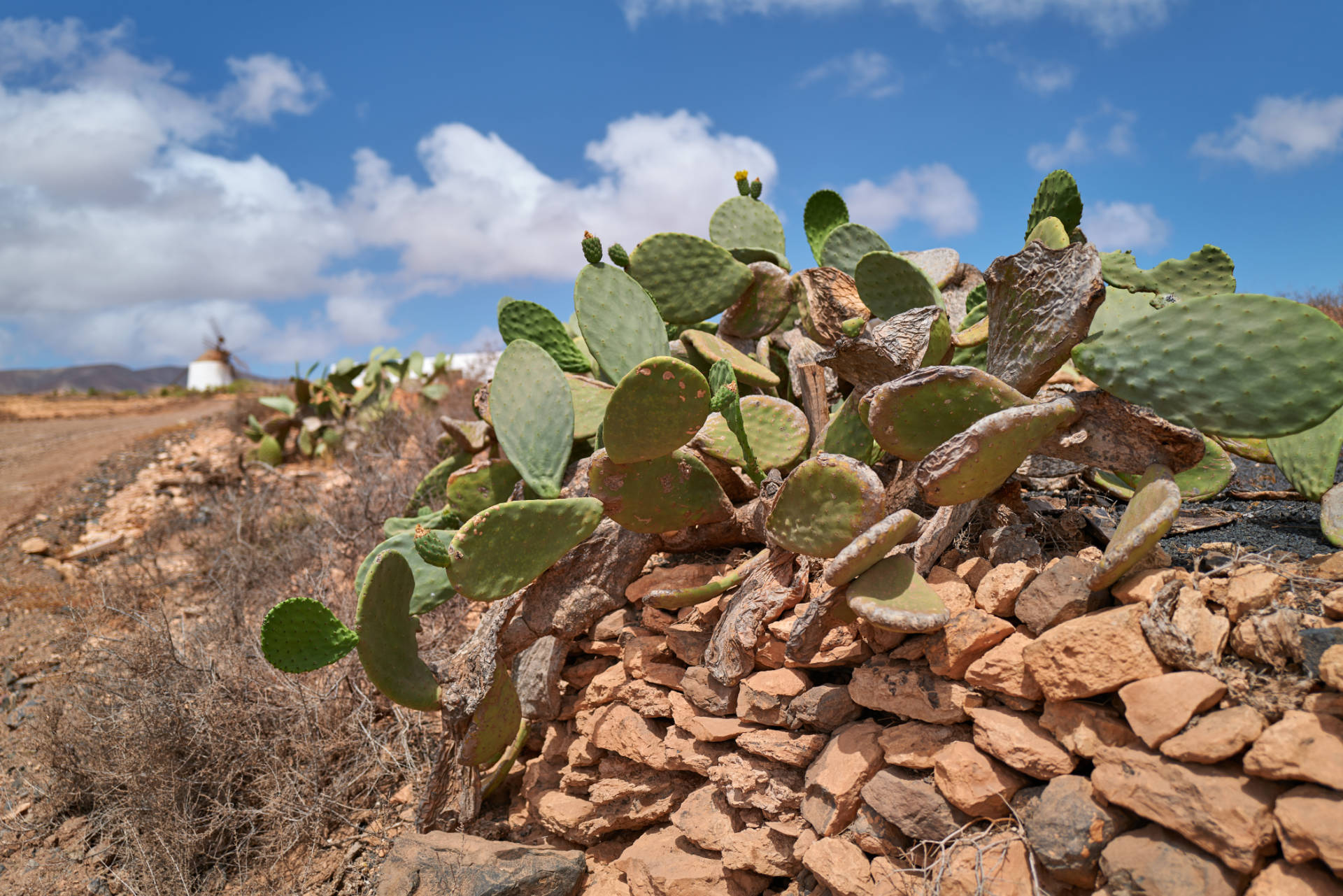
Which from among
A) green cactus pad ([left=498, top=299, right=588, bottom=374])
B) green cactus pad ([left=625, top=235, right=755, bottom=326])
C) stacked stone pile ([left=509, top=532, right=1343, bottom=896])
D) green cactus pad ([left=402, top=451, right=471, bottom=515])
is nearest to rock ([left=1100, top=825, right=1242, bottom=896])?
stacked stone pile ([left=509, top=532, right=1343, bottom=896])

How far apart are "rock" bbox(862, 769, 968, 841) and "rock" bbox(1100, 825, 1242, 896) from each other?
1.16 feet

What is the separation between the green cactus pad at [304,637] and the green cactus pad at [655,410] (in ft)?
3.43

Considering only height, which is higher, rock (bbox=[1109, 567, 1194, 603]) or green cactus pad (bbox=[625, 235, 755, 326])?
green cactus pad (bbox=[625, 235, 755, 326])

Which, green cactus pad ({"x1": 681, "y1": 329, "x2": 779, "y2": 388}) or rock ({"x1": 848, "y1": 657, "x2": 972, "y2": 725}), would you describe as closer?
rock ({"x1": 848, "y1": 657, "x2": 972, "y2": 725})

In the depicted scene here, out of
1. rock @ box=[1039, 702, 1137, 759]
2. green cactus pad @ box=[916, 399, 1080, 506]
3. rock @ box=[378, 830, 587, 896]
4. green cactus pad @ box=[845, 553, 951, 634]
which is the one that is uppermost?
green cactus pad @ box=[916, 399, 1080, 506]

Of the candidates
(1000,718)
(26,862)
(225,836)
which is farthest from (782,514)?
(26,862)

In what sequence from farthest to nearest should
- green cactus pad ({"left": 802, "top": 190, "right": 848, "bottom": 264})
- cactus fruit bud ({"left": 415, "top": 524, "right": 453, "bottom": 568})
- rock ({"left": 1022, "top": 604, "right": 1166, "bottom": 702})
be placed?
green cactus pad ({"left": 802, "top": 190, "right": 848, "bottom": 264}) < cactus fruit bud ({"left": 415, "top": 524, "right": 453, "bottom": 568}) < rock ({"left": 1022, "top": 604, "right": 1166, "bottom": 702})

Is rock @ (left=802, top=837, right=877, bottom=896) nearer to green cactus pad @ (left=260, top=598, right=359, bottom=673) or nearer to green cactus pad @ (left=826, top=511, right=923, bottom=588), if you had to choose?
green cactus pad @ (left=826, top=511, right=923, bottom=588)

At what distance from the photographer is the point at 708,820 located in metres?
2.40

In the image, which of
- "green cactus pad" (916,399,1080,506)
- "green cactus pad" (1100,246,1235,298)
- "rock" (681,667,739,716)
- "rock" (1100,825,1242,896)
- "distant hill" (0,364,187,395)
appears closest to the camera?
"rock" (1100,825,1242,896)

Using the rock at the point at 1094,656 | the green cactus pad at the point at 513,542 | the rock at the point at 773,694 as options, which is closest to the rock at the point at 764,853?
the rock at the point at 773,694

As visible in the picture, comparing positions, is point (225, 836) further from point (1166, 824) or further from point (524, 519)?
point (1166, 824)

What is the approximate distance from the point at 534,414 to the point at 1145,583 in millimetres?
2078

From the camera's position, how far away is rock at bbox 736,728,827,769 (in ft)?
7.17
